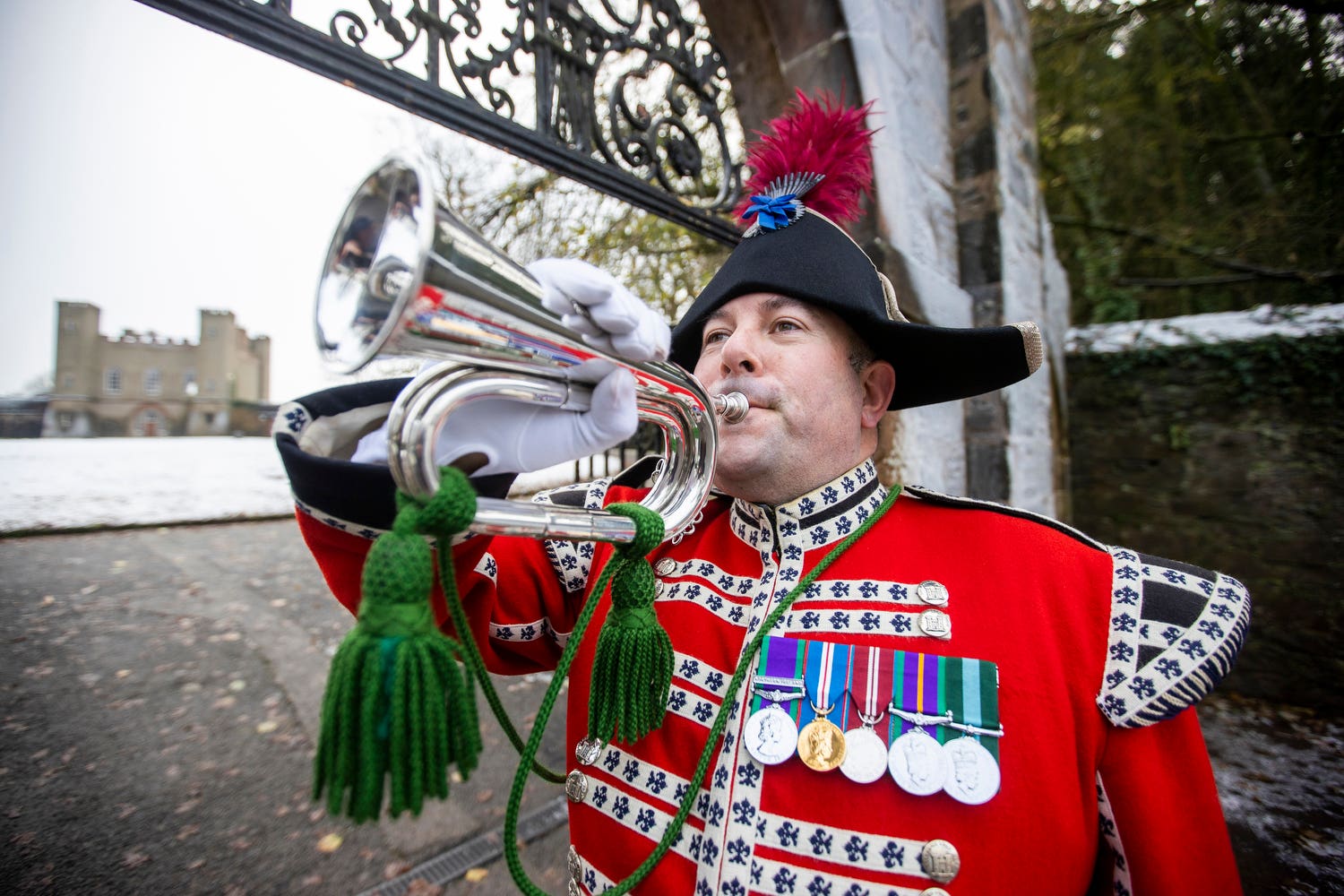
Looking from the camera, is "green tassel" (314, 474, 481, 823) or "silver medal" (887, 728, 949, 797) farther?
"silver medal" (887, 728, 949, 797)

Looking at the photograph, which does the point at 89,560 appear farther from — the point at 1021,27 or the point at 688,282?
the point at 1021,27

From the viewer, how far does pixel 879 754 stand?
46.1 inches

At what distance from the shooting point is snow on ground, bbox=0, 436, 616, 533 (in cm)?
627

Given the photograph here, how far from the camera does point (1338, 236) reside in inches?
179

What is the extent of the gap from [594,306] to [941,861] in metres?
1.13

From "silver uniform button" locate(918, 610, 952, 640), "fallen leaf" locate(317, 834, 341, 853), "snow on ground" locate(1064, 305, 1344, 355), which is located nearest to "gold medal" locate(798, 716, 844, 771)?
"silver uniform button" locate(918, 610, 952, 640)

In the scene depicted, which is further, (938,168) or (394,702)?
(938,168)

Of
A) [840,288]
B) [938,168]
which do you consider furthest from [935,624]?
[938,168]

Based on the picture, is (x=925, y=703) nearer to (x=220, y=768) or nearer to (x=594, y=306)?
(x=594, y=306)

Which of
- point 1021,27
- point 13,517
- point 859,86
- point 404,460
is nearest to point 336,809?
point 404,460

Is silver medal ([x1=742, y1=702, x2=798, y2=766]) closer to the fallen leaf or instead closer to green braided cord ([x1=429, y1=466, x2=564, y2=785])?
green braided cord ([x1=429, y1=466, x2=564, y2=785])

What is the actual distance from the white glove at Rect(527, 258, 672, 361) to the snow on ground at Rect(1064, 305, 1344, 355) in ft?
16.1

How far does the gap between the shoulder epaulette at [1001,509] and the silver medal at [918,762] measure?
23.5 inches

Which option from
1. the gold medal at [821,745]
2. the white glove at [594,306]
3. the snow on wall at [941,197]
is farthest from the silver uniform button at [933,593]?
the snow on wall at [941,197]
